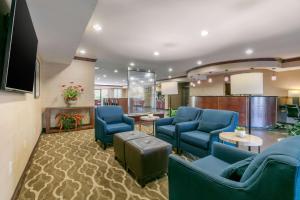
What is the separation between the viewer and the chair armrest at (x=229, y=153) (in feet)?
5.60

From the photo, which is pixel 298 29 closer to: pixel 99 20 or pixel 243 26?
pixel 243 26

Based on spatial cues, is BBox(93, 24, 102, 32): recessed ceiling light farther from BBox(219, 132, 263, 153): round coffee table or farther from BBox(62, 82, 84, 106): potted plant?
BBox(219, 132, 263, 153): round coffee table

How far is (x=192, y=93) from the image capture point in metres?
10.9

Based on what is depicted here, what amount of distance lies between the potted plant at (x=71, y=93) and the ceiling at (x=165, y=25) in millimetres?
1460

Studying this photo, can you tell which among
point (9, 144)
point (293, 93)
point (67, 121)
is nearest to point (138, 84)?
point (67, 121)

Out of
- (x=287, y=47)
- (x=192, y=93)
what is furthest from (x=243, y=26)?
(x=192, y=93)

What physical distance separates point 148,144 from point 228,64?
5711 mm

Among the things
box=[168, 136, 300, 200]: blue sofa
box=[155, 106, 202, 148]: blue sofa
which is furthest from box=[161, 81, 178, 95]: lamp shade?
box=[168, 136, 300, 200]: blue sofa

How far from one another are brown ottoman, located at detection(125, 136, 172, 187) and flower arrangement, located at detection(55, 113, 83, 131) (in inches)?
134

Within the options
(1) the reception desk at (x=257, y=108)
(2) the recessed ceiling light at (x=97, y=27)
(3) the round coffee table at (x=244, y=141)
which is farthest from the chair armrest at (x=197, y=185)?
(1) the reception desk at (x=257, y=108)

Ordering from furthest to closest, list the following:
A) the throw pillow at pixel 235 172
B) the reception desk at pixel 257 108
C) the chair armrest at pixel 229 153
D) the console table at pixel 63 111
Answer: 1. the reception desk at pixel 257 108
2. the console table at pixel 63 111
3. the chair armrest at pixel 229 153
4. the throw pillow at pixel 235 172

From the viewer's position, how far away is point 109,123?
13.1 feet

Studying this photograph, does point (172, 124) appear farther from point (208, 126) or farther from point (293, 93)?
point (293, 93)

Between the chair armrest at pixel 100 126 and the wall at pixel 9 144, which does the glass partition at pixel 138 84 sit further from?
the wall at pixel 9 144
